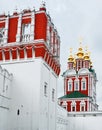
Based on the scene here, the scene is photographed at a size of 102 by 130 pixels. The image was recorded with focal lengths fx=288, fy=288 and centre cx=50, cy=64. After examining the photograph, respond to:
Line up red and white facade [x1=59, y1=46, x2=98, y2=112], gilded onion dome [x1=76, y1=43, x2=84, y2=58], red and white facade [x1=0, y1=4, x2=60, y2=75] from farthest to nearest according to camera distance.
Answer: gilded onion dome [x1=76, y1=43, x2=84, y2=58]
red and white facade [x1=59, y1=46, x2=98, y2=112]
red and white facade [x1=0, y1=4, x2=60, y2=75]

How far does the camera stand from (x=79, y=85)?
163 feet

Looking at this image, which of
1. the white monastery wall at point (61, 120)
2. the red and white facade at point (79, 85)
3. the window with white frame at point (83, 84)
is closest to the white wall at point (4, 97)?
the white monastery wall at point (61, 120)

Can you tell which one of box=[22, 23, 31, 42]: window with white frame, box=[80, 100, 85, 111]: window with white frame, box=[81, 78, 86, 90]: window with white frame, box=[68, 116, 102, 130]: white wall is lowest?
box=[68, 116, 102, 130]: white wall

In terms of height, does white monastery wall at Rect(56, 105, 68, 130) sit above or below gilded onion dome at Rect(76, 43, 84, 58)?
below

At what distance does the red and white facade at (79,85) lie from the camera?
153ft

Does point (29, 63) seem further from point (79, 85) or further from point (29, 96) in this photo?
Answer: point (79, 85)

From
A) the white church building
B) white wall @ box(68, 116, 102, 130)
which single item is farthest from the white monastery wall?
the white church building

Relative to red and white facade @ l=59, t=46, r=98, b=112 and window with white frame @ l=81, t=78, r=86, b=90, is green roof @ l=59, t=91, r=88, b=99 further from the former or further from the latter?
window with white frame @ l=81, t=78, r=86, b=90

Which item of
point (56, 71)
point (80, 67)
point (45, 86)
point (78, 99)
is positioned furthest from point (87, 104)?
point (45, 86)

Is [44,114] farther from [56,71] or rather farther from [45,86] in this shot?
[56,71]

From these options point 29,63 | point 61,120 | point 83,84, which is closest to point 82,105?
point 83,84

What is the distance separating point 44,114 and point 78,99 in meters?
25.7

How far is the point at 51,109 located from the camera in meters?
23.8

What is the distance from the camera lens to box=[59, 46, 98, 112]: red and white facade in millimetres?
46625
